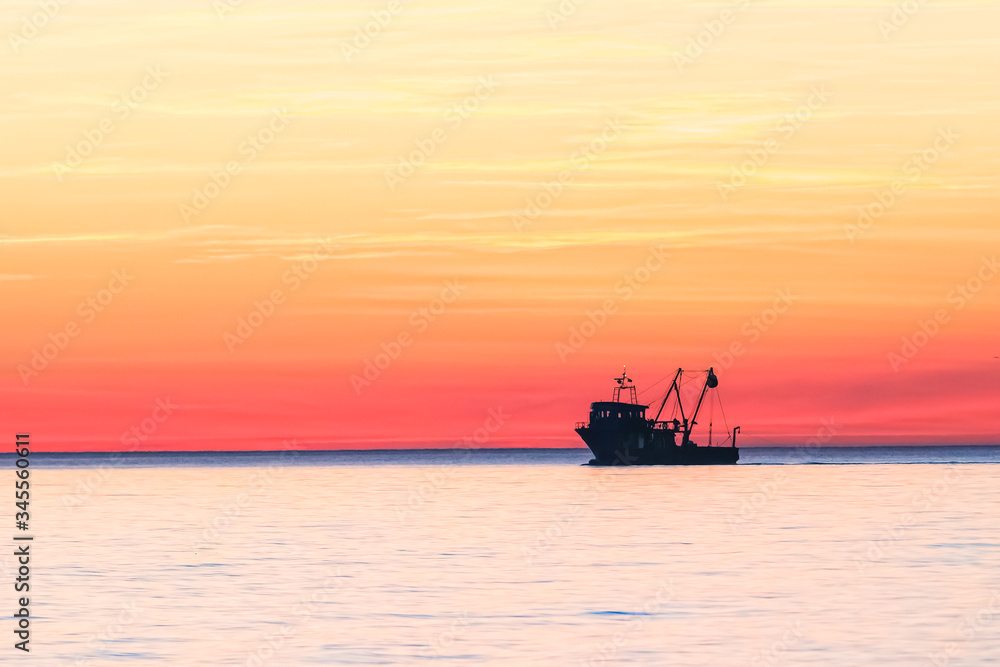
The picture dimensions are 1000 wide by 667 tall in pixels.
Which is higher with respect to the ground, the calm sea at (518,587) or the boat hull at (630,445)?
the boat hull at (630,445)

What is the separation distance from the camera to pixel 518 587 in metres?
41.9

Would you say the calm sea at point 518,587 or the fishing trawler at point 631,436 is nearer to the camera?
the calm sea at point 518,587

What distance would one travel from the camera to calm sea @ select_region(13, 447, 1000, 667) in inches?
1275

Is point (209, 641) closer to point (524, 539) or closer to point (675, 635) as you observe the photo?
point (675, 635)

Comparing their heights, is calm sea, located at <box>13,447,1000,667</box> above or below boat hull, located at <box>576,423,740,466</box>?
below

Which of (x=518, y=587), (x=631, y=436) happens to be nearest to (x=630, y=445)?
(x=631, y=436)

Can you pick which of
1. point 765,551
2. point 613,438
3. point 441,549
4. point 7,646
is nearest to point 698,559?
point 765,551

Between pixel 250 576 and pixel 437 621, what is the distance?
11573mm

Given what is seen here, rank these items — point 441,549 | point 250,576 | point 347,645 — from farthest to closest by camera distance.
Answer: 1. point 441,549
2. point 250,576
3. point 347,645

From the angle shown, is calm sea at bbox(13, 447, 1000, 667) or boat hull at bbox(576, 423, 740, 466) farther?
boat hull at bbox(576, 423, 740, 466)

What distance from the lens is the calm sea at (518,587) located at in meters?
32.4

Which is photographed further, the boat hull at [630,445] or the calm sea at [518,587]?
the boat hull at [630,445]

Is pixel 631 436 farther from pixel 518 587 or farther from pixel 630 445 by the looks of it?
pixel 518 587

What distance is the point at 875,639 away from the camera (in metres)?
33.1
